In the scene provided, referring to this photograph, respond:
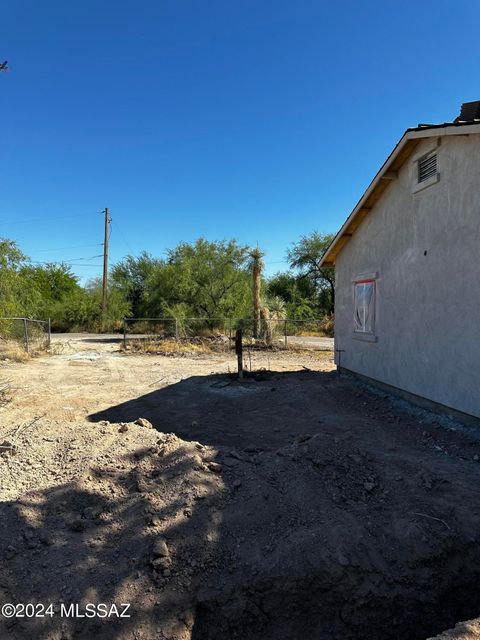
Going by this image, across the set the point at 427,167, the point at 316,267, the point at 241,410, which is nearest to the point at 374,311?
the point at 427,167

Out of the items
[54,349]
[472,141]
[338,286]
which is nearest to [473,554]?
[472,141]

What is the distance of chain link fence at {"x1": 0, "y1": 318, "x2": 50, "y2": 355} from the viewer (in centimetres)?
1673

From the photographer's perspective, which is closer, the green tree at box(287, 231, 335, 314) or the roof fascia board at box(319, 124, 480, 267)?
the roof fascia board at box(319, 124, 480, 267)

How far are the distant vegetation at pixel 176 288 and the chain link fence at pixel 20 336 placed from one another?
0.99m

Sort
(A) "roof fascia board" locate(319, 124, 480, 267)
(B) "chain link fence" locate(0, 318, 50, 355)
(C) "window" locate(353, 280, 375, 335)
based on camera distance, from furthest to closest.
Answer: (B) "chain link fence" locate(0, 318, 50, 355), (C) "window" locate(353, 280, 375, 335), (A) "roof fascia board" locate(319, 124, 480, 267)

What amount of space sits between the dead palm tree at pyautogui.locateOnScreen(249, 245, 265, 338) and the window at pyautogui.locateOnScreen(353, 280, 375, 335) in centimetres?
1176

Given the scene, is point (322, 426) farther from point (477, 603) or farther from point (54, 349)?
point (54, 349)

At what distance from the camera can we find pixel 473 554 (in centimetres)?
334

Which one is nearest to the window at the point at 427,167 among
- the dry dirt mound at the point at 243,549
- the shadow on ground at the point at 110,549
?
the dry dirt mound at the point at 243,549

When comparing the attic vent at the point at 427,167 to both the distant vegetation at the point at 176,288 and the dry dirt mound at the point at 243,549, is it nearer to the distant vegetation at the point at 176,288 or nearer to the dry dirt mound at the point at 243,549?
the dry dirt mound at the point at 243,549

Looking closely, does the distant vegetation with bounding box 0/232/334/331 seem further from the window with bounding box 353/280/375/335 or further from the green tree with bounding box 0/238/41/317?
the window with bounding box 353/280/375/335

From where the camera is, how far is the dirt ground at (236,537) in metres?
2.91

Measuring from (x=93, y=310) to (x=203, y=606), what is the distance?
33.9 metres

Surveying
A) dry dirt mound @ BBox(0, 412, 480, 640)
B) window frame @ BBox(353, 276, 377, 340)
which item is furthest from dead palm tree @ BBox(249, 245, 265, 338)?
dry dirt mound @ BBox(0, 412, 480, 640)
